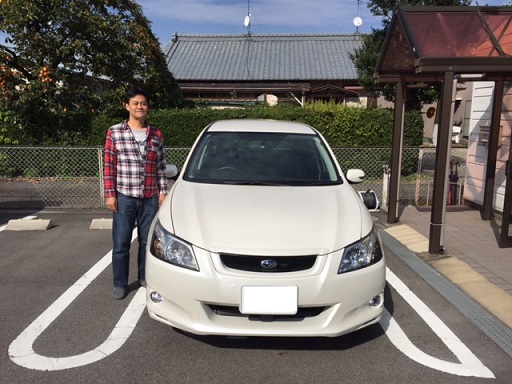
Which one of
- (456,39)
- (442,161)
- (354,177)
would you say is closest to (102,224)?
(354,177)

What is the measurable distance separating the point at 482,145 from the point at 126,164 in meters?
6.16

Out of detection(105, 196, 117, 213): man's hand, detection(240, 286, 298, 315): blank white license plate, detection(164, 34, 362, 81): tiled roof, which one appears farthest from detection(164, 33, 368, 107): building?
detection(240, 286, 298, 315): blank white license plate

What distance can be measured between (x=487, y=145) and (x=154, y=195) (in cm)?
572

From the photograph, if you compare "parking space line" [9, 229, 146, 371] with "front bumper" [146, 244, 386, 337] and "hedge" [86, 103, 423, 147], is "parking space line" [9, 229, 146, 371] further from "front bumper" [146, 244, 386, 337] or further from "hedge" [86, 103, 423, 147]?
"hedge" [86, 103, 423, 147]

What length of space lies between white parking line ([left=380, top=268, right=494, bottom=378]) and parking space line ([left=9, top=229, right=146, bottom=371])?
6.54 feet

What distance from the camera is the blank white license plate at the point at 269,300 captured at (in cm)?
264

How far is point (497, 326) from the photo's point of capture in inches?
138

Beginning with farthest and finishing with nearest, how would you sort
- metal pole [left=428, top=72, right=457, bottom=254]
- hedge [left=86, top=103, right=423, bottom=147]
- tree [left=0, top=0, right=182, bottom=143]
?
1. hedge [left=86, top=103, right=423, bottom=147]
2. tree [left=0, top=0, right=182, bottom=143]
3. metal pole [left=428, top=72, right=457, bottom=254]

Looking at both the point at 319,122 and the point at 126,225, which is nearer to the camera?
the point at 126,225

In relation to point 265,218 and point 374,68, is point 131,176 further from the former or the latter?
point 374,68

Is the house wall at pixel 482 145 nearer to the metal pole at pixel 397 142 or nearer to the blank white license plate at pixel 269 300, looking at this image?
the metal pole at pixel 397 142

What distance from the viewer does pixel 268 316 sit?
2699 millimetres

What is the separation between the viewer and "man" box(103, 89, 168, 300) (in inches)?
148

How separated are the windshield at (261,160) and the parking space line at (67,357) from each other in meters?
1.21
